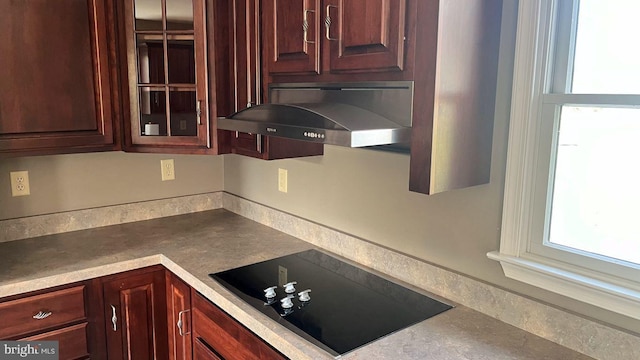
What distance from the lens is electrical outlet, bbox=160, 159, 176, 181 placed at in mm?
2623

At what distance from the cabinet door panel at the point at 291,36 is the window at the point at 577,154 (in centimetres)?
63

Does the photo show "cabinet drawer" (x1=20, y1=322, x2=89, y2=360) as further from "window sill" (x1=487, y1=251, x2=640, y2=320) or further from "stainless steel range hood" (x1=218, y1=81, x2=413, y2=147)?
"window sill" (x1=487, y1=251, x2=640, y2=320)

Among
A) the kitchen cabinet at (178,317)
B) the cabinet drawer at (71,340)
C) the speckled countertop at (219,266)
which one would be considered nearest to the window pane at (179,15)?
the speckled countertop at (219,266)

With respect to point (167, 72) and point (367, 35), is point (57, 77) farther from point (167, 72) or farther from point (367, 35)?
point (367, 35)

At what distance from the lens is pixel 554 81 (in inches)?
51.3

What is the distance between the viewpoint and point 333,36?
151 centimetres

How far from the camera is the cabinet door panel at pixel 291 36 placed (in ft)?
5.18

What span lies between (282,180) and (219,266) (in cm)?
62

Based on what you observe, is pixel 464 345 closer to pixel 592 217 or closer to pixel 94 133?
pixel 592 217

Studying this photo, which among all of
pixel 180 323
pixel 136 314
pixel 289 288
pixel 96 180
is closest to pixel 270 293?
pixel 289 288

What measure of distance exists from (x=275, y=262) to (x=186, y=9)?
115cm

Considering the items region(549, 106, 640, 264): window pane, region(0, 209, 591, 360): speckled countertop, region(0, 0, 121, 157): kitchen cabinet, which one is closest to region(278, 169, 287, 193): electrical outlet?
region(0, 209, 591, 360): speckled countertop

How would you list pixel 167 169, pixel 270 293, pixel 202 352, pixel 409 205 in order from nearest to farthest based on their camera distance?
1. pixel 270 293
2. pixel 409 205
3. pixel 202 352
4. pixel 167 169

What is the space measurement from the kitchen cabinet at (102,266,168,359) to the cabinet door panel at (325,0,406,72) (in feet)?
3.95
